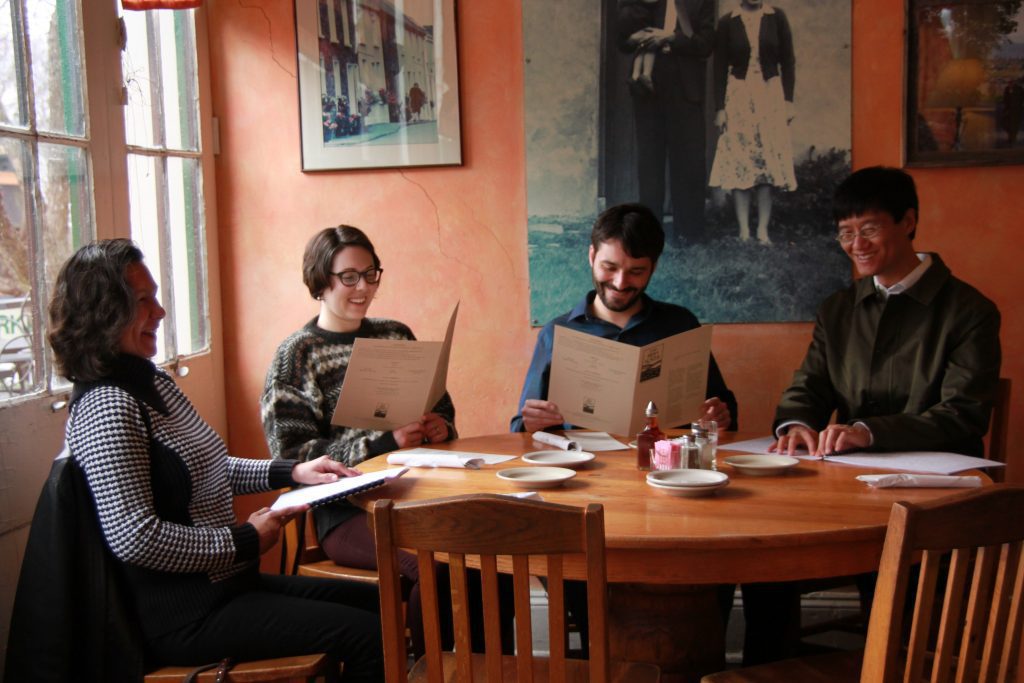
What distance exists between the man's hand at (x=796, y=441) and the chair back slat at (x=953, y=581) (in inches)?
28.6

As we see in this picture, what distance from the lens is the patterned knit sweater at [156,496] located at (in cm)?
180

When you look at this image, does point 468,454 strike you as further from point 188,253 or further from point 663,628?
point 188,253

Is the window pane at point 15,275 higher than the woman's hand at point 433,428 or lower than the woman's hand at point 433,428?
higher

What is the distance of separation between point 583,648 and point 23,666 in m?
1.41

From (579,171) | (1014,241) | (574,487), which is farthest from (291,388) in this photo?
(1014,241)

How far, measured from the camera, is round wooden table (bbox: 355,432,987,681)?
5.53ft

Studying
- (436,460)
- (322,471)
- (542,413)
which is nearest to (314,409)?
(322,471)

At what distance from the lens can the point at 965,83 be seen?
9.91 ft

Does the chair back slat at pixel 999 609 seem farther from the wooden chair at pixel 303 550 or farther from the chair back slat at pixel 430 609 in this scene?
the wooden chair at pixel 303 550

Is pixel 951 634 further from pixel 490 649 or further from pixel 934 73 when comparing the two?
pixel 934 73

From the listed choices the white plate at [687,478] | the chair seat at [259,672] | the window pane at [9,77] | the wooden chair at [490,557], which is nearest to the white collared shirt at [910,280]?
the white plate at [687,478]

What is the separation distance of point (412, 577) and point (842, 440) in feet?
3.75

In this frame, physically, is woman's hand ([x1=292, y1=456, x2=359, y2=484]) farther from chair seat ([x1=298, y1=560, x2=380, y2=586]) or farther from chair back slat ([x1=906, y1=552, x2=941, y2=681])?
chair back slat ([x1=906, y1=552, x2=941, y2=681])

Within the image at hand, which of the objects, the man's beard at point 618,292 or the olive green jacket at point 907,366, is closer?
the olive green jacket at point 907,366
